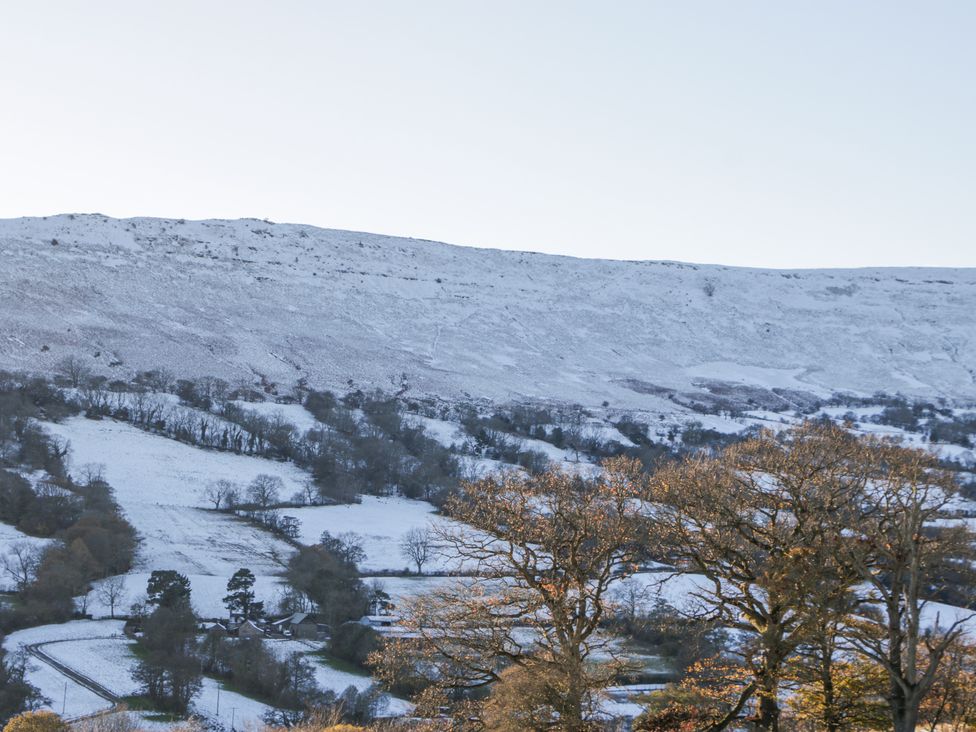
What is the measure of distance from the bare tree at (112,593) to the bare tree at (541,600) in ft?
123

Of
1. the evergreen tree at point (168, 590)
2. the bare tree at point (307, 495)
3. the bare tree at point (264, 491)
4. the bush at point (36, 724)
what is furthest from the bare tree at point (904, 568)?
the bare tree at point (307, 495)

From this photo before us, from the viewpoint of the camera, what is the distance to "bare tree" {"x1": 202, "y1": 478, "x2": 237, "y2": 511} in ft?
240

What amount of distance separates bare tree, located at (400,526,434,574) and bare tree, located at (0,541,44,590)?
20868 millimetres

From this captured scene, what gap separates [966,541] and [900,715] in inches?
138

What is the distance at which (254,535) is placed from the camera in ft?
218

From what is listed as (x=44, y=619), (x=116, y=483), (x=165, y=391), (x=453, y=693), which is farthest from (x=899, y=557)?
(x=165, y=391)

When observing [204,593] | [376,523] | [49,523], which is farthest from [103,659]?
[376,523]

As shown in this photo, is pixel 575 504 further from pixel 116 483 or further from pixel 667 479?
pixel 116 483

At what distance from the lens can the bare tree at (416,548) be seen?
201 ft

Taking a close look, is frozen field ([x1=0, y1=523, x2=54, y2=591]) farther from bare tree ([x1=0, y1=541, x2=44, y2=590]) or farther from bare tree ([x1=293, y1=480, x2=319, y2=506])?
bare tree ([x1=293, y1=480, x2=319, y2=506])

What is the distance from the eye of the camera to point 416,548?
6244cm

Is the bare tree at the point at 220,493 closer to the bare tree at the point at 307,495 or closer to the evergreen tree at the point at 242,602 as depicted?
the bare tree at the point at 307,495

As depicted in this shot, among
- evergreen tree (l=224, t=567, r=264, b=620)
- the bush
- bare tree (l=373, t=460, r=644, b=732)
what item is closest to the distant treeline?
evergreen tree (l=224, t=567, r=264, b=620)

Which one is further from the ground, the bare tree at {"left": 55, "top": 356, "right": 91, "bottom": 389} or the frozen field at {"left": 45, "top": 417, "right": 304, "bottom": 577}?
the bare tree at {"left": 55, "top": 356, "right": 91, "bottom": 389}
